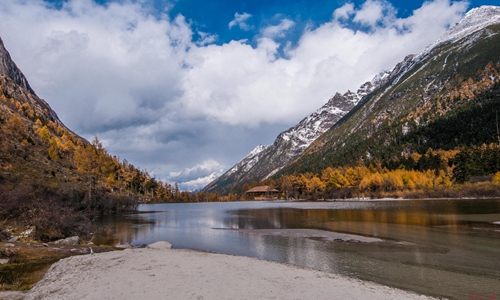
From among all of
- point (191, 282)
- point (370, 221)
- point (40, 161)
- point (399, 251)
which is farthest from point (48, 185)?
point (399, 251)

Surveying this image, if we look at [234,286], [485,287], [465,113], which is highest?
[465,113]

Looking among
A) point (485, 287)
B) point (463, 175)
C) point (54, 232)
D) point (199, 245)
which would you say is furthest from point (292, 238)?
point (463, 175)

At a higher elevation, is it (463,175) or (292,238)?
(463,175)

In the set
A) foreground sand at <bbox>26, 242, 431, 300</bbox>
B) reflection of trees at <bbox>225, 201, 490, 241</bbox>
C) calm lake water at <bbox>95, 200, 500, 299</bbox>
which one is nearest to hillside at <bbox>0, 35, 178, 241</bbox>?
calm lake water at <bbox>95, 200, 500, 299</bbox>

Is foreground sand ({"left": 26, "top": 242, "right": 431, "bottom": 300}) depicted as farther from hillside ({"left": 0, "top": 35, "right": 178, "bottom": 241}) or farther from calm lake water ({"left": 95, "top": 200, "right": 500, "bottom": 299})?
hillside ({"left": 0, "top": 35, "right": 178, "bottom": 241})

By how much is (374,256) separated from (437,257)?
14.4 ft

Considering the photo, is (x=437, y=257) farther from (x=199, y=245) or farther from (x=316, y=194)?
(x=316, y=194)

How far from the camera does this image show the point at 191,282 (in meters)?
14.6

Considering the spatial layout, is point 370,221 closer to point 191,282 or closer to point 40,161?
point 191,282

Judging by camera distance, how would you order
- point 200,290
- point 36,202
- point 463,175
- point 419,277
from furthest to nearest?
1. point 463,175
2. point 36,202
3. point 419,277
4. point 200,290

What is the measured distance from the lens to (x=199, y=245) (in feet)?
104

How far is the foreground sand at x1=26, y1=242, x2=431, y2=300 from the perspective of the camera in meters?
13.0

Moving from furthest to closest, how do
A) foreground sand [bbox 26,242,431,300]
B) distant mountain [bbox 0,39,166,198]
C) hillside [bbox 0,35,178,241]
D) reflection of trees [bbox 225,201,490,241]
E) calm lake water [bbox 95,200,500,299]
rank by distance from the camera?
distant mountain [bbox 0,39,166,198]
reflection of trees [bbox 225,201,490,241]
hillside [bbox 0,35,178,241]
calm lake water [bbox 95,200,500,299]
foreground sand [bbox 26,242,431,300]

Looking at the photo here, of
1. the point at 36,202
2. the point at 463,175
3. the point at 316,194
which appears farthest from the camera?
the point at 316,194
